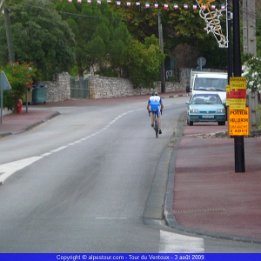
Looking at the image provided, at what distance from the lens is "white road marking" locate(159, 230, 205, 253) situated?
10.5 metres

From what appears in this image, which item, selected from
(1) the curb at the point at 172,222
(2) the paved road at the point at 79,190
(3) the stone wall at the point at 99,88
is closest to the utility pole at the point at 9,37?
(3) the stone wall at the point at 99,88

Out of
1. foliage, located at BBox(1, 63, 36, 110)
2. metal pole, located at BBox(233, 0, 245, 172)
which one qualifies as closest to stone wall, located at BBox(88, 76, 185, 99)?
foliage, located at BBox(1, 63, 36, 110)

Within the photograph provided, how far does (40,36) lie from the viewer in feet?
188

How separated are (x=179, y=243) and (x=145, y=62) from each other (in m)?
61.7

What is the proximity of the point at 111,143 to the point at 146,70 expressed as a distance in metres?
44.1

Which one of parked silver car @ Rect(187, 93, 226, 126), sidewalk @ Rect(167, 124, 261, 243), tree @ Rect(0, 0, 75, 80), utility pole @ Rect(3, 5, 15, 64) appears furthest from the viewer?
tree @ Rect(0, 0, 75, 80)

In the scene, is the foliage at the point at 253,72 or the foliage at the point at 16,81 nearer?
the foliage at the point at 253,72

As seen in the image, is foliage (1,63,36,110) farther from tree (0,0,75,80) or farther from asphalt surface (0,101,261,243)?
asphalt surface (0,101,261,243)

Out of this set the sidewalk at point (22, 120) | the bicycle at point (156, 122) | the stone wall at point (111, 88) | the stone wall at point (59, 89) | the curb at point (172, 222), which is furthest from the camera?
the stone wall at point (111, 88)

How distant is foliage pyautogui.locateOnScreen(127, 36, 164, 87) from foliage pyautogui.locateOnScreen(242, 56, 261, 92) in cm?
4839

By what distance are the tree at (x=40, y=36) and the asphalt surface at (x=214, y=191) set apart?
95.4 ft

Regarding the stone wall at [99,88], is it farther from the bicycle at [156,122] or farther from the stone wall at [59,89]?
the bicycle at [156,122]

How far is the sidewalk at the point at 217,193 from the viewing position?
12.4 meters

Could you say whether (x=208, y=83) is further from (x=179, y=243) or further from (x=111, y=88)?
(x=179, y=243)
